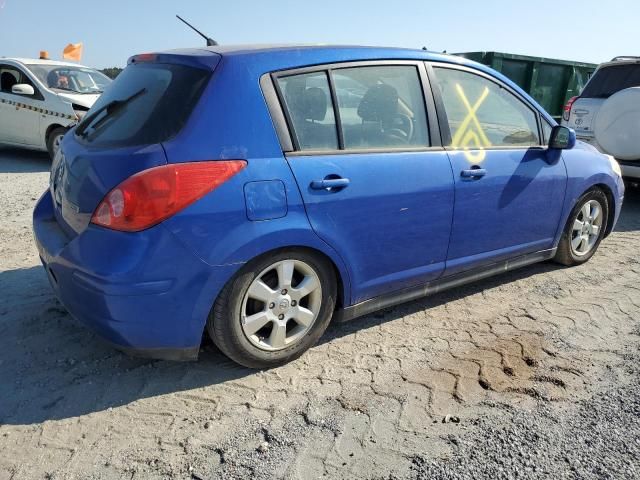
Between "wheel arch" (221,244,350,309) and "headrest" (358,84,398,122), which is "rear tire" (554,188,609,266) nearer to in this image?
"headrest" (358,84,398,122)

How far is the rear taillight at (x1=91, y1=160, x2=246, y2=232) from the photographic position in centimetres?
243

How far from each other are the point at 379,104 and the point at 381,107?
0.07ft

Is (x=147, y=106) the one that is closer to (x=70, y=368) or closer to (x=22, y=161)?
(x=70, y=368)

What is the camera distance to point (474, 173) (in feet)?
11.4

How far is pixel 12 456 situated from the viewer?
7.54 ft

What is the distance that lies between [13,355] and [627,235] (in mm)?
5609

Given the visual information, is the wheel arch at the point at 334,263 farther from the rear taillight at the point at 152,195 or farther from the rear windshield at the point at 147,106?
the rear windshield at the point at 147,106

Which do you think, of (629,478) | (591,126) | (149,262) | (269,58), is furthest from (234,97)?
(591,126)

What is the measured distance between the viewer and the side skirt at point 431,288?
3.22 meters

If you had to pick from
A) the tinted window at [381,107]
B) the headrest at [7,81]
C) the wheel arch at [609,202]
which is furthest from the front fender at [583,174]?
the headrest at [7,81]

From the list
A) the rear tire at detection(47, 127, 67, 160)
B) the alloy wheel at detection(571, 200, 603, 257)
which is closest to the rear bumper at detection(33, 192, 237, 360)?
the alloy wheel at detection(571, 200, 603, 257)

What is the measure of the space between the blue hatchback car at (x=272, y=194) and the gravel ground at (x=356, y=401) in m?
0.25

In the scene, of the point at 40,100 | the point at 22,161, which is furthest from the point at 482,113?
the point at 22,161

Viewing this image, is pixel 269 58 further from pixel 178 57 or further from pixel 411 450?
pixel 411 450
